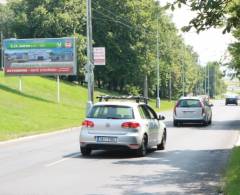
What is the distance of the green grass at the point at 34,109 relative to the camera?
29.7 meters

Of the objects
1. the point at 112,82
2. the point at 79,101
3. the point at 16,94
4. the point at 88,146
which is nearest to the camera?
the point at 88,146

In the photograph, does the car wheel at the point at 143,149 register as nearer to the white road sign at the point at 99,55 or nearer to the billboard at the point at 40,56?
the white road sign at the point at 99,55

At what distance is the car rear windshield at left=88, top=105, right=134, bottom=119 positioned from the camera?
1731cm

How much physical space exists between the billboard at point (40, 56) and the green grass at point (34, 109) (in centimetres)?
196

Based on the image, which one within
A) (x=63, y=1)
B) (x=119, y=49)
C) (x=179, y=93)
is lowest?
(x=179, y=93)

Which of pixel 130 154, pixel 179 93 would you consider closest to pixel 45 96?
pixel 130 154

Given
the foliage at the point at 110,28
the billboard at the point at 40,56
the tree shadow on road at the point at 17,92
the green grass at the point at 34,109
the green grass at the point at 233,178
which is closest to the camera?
the green grass at the point at 233,178

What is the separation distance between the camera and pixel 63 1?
75.8 meters

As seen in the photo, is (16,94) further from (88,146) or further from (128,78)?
(128,78)

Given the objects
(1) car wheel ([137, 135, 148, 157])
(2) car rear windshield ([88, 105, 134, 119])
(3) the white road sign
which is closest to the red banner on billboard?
(3) the white road sign

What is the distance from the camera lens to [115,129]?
17.0 m

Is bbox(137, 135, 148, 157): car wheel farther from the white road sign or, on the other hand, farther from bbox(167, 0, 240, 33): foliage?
the white road sign

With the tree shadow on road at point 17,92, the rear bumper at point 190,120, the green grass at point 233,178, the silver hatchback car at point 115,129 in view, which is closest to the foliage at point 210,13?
the green grass at point 233,178

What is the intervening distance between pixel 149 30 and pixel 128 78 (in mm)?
6978
